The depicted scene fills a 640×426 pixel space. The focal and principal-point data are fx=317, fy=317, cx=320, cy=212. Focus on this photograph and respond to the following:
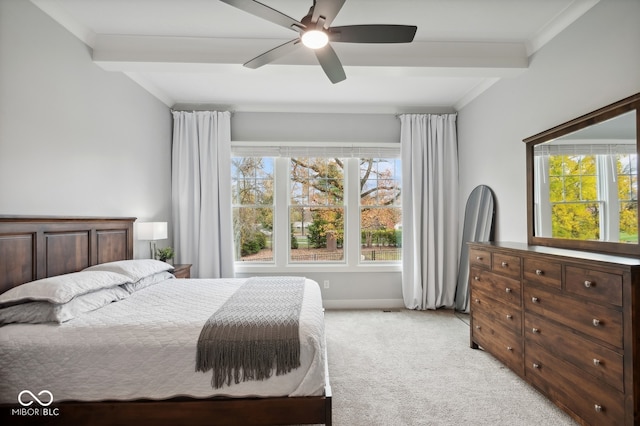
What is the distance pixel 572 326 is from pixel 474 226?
2.10 meters

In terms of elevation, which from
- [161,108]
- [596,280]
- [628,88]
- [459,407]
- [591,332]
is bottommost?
[459,407]

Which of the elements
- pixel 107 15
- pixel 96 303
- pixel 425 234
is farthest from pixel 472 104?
pixel 96 303

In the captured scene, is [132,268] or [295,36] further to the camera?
[295,36]

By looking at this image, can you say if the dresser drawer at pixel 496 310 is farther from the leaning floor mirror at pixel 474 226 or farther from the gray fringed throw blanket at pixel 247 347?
the gray fringed throw blanket at pixel 247 347

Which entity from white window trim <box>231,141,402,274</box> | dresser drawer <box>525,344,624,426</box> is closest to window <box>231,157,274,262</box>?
white window trim <box>231,141,402,274</box>

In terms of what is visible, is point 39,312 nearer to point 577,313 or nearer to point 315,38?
point 315,38

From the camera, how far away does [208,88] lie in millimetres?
3816

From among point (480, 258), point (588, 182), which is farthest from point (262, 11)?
point (480, 258)

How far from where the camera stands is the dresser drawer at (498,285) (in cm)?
248

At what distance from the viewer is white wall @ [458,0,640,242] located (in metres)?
2.12

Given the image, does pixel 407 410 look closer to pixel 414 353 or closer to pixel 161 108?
pixel 414 353

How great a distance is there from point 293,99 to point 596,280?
11.8 ft

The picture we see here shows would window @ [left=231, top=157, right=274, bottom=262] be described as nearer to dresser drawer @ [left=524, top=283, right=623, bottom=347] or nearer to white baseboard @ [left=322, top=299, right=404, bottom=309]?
white baseboard @ [left=322, top=299, right=404, bottom=309]

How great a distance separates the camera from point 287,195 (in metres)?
4.52
